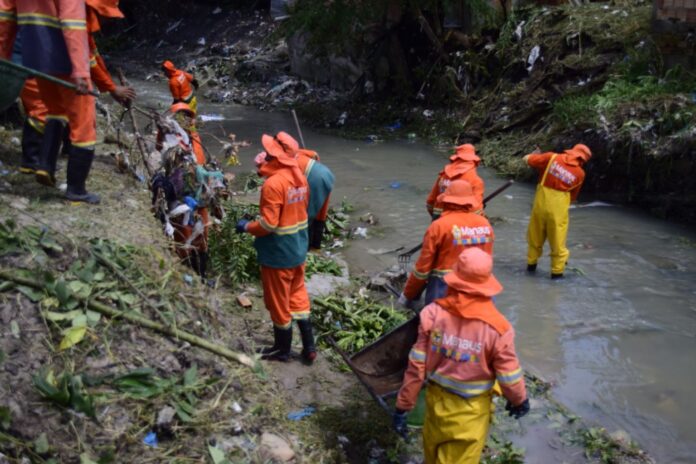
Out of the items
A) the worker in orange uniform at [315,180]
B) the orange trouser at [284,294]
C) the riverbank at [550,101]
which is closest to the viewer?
the orange trouser at [284,294]

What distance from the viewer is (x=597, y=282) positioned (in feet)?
23.4

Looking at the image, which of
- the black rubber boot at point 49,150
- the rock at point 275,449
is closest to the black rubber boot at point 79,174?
Answer: the black rubber boot at point 49,150

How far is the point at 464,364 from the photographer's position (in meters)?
3.24

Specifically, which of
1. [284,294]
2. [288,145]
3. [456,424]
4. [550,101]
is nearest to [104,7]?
[288,145]

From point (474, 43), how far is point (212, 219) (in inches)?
400

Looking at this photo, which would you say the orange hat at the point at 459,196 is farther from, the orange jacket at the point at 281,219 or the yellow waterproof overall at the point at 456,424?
the yellow waterproof overall at the point at 456,424

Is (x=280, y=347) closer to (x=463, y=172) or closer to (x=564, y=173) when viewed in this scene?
(x=463, y=172)

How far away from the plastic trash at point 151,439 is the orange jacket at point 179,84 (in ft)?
19.6

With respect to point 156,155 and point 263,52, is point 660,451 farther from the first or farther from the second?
point 263,52

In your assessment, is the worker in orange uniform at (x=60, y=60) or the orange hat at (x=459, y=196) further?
the orange hat at (x=459, y=196)

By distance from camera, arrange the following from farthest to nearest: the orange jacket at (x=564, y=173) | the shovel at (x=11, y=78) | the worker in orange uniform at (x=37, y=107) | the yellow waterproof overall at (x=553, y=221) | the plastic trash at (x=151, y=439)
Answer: the yellow waterproof overall at (x=553, y=221), the orange jacket at (x=564, y=173), the worker in orange uniform at (x=37, y=107), the shovel at (x=11, y=78), the plastic trash at (x=151, y=439)

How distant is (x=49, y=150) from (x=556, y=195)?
16.0 feet

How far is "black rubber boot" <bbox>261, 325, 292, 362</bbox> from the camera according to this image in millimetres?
4863

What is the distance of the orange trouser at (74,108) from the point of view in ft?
14.6
